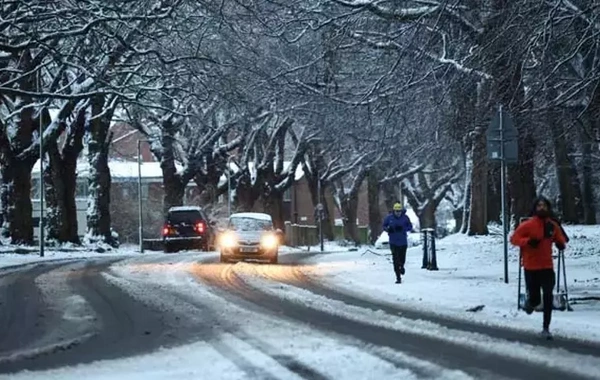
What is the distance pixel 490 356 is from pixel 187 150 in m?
46.3

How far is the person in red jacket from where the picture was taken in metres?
13.2

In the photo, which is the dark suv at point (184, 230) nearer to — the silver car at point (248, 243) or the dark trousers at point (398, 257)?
the silver car at point (248, 243)

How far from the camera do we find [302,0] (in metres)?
25.4

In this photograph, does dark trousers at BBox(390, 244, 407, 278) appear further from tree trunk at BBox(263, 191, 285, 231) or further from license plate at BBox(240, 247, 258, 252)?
tree trunk at BBox(263, 191, 285, 231)

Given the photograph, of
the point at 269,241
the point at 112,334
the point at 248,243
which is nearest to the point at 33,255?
the point at 248,243

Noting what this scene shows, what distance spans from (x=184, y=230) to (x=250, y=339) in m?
33.3

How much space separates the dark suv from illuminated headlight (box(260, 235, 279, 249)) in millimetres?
12908

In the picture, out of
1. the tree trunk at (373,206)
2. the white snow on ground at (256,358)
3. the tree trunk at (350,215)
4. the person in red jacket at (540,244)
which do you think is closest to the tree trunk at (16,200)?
the white snow on ground at (256,358)

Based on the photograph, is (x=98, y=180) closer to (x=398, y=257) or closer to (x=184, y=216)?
(x=184, y=216)

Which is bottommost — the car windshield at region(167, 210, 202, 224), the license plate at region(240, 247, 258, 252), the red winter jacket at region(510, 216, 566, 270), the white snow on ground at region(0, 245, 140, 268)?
the white snow on ground at region(0, 245, 140, 268)

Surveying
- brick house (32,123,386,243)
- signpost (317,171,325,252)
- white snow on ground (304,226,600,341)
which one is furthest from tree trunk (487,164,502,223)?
brick house (32,123,386,243)

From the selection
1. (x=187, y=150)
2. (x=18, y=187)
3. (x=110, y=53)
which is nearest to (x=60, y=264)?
(x=110, y=53)

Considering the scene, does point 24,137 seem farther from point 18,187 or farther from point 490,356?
point 490,356

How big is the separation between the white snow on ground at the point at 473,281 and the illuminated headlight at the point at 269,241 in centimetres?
161
